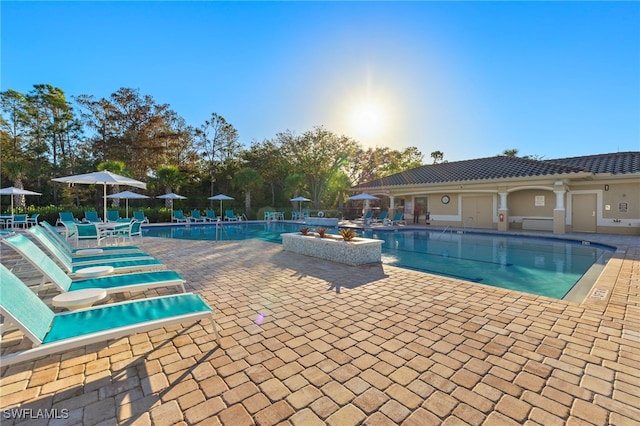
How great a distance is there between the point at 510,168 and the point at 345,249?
1571 centimetres

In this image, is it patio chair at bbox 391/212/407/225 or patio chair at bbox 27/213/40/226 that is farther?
patio chair at bbox 391/212/407/225

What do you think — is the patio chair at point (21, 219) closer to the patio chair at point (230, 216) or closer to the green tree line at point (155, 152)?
the green tree line at point (155, 152)

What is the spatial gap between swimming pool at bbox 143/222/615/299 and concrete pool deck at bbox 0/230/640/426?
2115 mm

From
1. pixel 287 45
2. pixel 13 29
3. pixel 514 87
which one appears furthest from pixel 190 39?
pixel 514 87

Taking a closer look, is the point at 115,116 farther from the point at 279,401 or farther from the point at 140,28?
the point at 279,401

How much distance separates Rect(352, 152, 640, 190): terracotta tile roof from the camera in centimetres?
1522

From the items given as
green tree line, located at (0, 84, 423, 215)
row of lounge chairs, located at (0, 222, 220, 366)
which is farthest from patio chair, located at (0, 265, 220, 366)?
green tree line, located at (0, 84, 423, 215)

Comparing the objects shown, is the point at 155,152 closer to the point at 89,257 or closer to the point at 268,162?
the point at 268,162

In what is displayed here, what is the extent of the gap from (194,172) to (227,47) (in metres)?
18.9

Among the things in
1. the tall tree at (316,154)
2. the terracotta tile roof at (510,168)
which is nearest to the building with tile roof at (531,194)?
the terracotta tile roof at (510,168)

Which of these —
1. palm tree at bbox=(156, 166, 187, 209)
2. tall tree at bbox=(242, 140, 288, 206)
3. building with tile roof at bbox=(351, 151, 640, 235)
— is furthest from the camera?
tall tree at bbox=(242, 140, 288, 206)

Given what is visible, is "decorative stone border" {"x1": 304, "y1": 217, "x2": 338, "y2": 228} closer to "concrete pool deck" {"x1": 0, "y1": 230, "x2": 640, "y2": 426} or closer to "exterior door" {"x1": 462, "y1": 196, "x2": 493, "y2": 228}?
"exterior door" {"x1": 462, "y1": 196, "x2": 493, "y2": 228}

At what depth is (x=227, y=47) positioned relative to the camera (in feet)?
40.9

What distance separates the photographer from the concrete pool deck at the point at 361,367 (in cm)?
216
